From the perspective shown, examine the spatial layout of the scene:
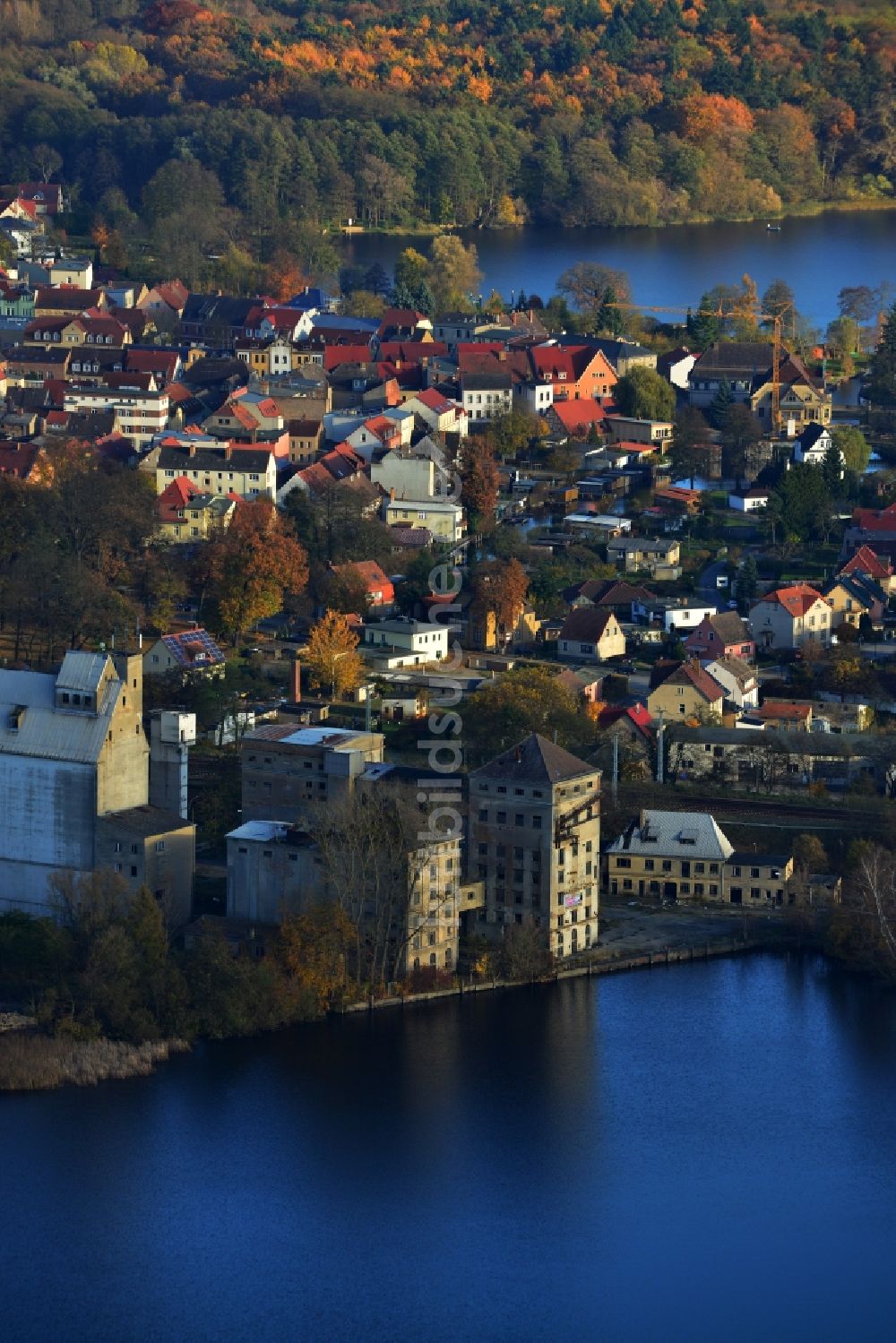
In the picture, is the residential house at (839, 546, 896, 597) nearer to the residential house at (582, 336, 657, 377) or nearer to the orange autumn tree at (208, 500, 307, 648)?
the orange autumn tree at (208, 500, 307, 648)

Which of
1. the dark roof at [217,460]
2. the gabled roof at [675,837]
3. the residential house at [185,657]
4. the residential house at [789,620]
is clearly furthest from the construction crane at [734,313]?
the gabled roof at [675,837]

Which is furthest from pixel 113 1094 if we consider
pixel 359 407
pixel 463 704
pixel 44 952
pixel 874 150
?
pixel 874 150

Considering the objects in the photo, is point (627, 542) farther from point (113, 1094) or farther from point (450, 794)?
point (113, 1094)

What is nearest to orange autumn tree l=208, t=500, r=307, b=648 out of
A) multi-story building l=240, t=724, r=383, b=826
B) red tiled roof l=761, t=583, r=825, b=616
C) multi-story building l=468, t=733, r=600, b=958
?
red tiled roof l=761, t=583, r=825, b=616

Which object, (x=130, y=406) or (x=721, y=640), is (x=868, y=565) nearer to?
(x=721, y=640)

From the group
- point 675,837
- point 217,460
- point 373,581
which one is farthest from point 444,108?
point 675,837

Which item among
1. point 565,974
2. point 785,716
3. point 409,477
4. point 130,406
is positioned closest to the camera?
point 565,974
